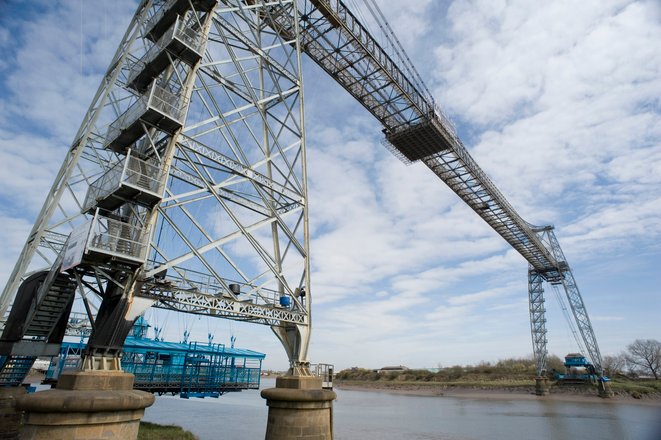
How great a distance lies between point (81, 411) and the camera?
A: 8484 mm

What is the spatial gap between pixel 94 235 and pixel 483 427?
32761 mm

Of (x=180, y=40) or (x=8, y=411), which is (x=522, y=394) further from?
(x=180, y=40)

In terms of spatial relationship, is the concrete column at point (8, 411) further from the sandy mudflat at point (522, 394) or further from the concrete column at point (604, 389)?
the concrete column at point (604, 389)

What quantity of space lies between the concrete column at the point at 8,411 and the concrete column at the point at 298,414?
9947mm

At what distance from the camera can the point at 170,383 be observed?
19.6 metres

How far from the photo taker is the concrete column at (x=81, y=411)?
8.35 metres

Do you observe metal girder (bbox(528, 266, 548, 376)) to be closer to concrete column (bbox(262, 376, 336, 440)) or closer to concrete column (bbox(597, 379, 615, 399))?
concrete column (bbox(597, 379, 615, 399))

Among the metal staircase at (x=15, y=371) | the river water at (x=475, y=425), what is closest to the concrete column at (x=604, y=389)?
the river water at (x=475, y=425)

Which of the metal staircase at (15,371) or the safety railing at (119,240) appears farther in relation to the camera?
the metal staircase at (15,371)

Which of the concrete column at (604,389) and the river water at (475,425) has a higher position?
the concrete column at (604,389)

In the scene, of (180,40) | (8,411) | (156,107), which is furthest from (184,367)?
(180,40)

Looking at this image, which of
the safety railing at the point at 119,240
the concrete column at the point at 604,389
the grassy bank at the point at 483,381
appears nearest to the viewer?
the safety railing at the point at 119,240

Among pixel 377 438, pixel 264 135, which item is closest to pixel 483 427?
pixel 377 438

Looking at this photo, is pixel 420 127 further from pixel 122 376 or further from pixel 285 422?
pixel 122 376
